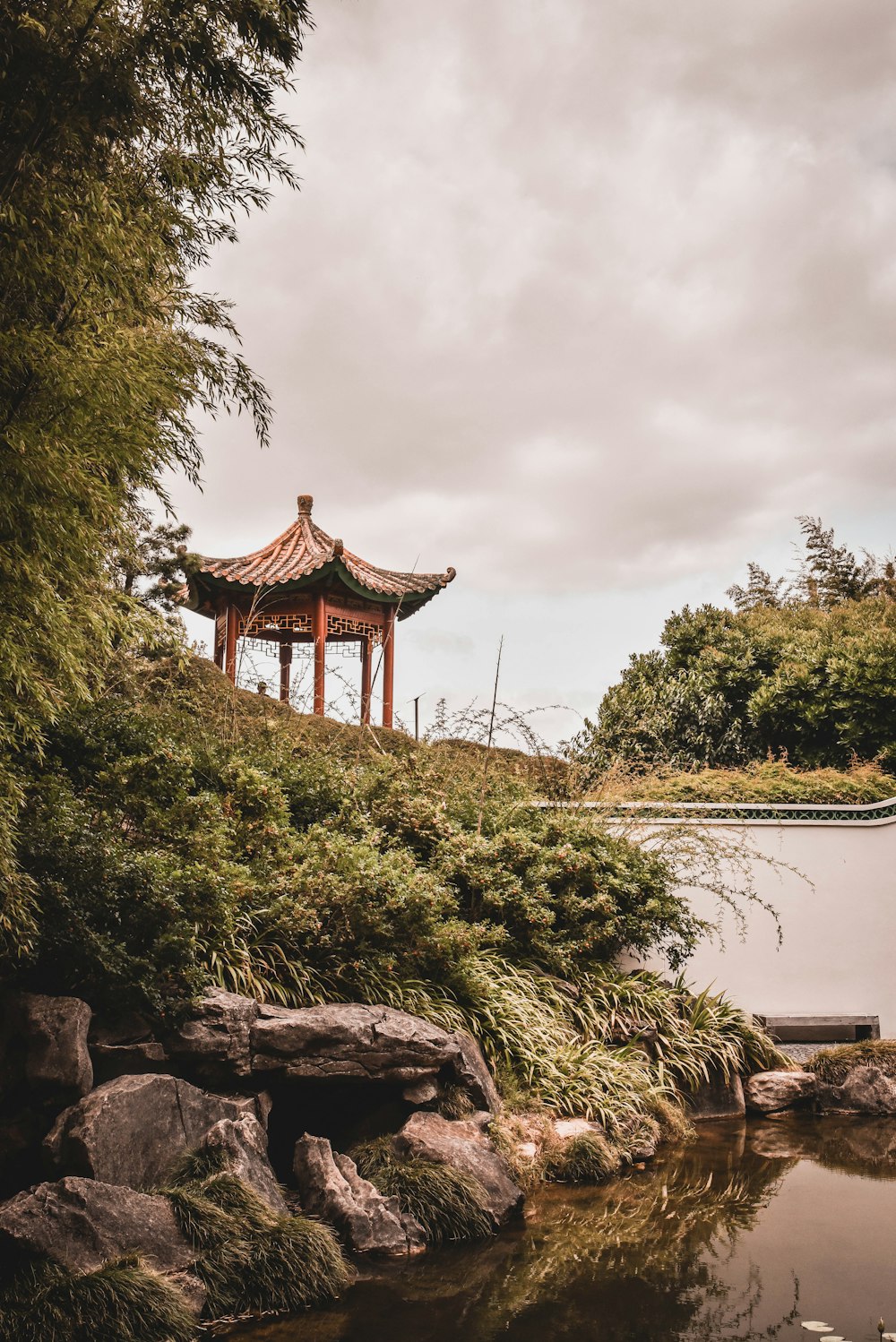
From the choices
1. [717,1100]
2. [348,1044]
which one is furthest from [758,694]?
[348,1044]

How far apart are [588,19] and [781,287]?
313 cm

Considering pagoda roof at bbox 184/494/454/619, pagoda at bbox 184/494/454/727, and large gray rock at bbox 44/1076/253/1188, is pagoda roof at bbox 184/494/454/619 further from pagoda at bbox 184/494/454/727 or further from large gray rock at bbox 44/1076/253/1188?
large gray rock at bbox 44/1076/253/1188

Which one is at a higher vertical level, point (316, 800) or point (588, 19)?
point (588, 19)

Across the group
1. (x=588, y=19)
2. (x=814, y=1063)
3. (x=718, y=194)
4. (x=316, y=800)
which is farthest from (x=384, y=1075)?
(x=718, y=194)

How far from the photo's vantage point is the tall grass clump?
3166 mm

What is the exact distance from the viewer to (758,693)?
10984 millimetres

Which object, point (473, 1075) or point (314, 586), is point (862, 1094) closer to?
point (473, 1075)

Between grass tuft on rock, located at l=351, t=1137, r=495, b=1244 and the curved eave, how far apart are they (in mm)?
6198

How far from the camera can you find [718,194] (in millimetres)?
6980

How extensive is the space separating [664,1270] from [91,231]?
14.7ft

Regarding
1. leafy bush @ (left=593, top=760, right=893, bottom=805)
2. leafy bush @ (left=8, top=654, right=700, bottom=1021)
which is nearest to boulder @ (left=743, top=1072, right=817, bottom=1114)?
leafy bush @ (left=8, top=654, right=700, bottom=1021)

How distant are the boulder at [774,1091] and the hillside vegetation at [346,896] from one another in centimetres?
19

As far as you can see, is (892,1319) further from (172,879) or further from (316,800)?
(316,800)

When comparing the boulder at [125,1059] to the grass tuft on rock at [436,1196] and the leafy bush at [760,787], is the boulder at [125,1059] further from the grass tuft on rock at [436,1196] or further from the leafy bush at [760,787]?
the leafy bush at [760,787]
